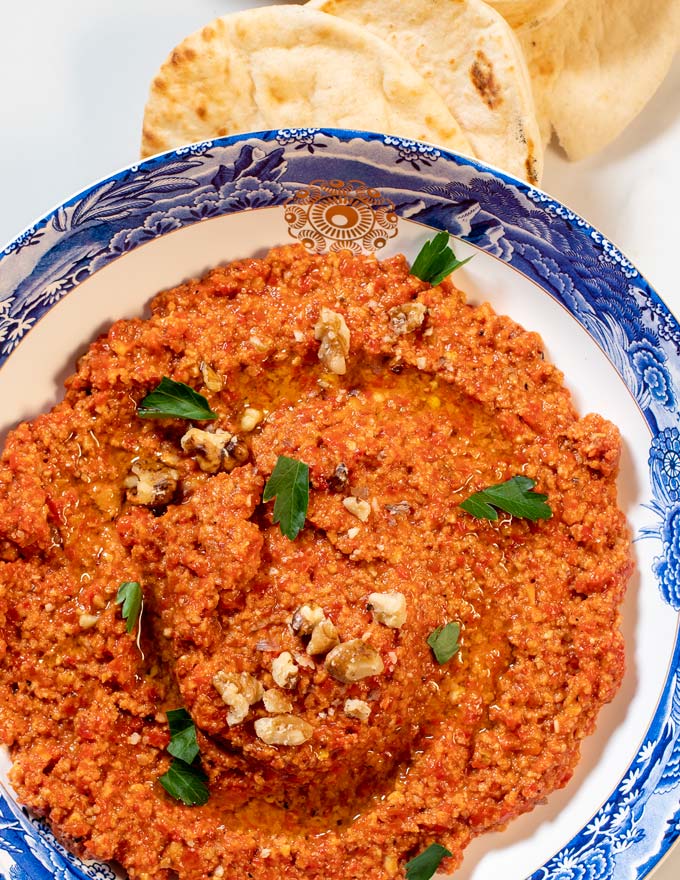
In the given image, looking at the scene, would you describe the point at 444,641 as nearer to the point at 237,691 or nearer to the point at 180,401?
the point at 237,691

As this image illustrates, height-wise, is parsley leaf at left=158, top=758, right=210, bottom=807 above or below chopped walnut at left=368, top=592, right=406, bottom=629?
below

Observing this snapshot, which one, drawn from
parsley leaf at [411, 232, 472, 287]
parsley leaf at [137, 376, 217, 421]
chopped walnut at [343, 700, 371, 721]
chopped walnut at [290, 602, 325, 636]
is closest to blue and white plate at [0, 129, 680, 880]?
parsley leaf at [411, 232, 472, 287]

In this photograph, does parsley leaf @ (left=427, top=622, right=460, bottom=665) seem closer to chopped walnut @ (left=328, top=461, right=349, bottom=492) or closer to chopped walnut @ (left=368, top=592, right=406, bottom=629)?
chopped walnut @ (left=368, top=592, right=406, bottom=629)

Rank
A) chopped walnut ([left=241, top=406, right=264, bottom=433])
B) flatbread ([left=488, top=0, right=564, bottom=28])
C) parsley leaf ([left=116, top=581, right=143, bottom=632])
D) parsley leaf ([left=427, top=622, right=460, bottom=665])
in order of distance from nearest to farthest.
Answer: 1. parsley leaf ([left=116, top=581, right=143, bottom=632])
2. parsley leaf ([left=427, top=622, right=460, bottom=665])
3. chopped walnut ([left=241, top=406, right=264, bottom=433])
4. flatbread ([left=488, top=0, right=564, bottom=28])

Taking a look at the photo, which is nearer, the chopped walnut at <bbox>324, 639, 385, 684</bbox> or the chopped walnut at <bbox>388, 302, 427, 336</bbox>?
the chopped walnut at <bbox>324, 639, 385, 684</bbox>

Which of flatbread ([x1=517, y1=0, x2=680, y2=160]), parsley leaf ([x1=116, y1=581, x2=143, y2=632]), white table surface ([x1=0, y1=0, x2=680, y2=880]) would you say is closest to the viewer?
parsley leaf ([x1=116, y1=581, x2=143, y2=632])

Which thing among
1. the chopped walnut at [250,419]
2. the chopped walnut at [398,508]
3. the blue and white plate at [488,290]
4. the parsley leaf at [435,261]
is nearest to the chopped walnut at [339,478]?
the chopped walnut at [398,508]

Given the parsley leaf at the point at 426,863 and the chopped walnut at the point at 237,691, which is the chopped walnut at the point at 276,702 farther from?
the parsley leaf at the point at 426,863
